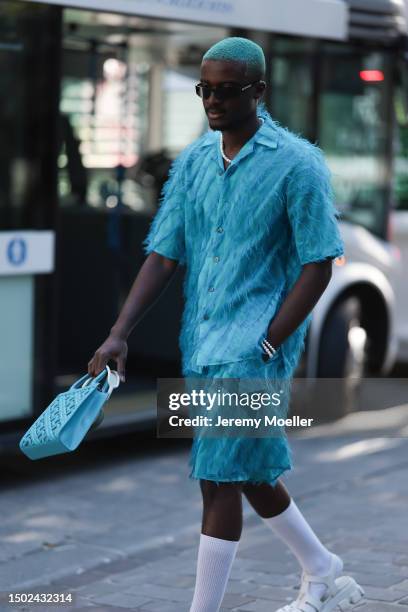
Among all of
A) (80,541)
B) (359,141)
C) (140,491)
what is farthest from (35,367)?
(359,141)

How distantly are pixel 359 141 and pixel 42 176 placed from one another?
2702 millimetres

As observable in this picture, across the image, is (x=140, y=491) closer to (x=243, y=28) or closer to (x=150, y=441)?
(x=150, y=441)

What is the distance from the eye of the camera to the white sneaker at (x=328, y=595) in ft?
13.8

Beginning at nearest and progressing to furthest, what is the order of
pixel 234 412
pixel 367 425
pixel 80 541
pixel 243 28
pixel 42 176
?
pixel 234 412
pixel 80 541
pixel 42 176
pixel 243 28
pixel 367 425

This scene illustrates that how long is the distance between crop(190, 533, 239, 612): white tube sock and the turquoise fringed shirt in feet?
Answer: 1.65

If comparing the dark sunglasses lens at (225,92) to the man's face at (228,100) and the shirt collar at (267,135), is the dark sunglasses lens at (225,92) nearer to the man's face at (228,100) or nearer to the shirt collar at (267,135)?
the man's face at (228,100)

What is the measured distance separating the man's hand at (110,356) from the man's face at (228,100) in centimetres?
68

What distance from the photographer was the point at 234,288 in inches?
153

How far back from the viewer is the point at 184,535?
19.4 ft

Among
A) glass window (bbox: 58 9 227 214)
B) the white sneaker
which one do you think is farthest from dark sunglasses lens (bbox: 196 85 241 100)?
glass window (bbox: 58 9 227 214)

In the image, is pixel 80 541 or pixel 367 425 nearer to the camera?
pixel 80 541

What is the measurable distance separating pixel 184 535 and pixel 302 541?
1.81m

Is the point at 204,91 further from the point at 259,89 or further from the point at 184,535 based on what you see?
the point at 184,535

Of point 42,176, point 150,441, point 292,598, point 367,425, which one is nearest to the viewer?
point 292,598
